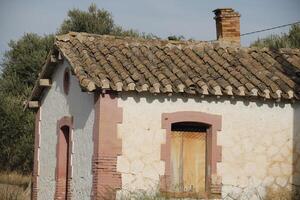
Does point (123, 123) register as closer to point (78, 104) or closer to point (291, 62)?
point (78, 104)

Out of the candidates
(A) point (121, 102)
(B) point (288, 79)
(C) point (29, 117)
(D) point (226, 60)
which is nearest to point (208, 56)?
(D) point (226, 60)

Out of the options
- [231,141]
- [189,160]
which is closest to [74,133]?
[189,160]

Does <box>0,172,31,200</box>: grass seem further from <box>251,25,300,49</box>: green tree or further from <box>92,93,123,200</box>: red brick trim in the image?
<box>251,25,300,49</box>: green tree

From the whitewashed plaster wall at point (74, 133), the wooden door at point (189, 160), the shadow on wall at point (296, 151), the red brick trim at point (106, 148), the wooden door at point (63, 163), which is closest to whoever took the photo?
the red brick trim at point (106, 148)

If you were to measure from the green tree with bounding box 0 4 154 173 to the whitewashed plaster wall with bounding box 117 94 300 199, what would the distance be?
47.6ft

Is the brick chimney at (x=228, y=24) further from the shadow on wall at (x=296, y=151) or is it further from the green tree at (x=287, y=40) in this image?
the green tree at (x=287, y=40)

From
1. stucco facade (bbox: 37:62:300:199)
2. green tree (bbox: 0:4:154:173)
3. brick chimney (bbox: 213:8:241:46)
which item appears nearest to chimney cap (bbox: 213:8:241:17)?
brick chimney (bbox: 213:8:241:46)

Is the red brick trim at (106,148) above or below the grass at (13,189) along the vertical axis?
above

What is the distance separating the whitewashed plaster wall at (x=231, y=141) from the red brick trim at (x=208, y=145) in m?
0.11

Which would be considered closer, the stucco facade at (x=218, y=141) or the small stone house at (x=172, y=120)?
the small stone house at (x=172, y=120)

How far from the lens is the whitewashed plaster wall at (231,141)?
14.4 metres

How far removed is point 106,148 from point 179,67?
2722 millimetres

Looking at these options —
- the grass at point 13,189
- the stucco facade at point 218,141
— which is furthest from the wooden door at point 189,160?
the grass at point 13,189

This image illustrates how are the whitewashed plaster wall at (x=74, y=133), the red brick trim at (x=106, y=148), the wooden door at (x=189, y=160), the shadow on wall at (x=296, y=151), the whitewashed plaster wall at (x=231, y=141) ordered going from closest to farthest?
the red brick trim at (x=106, y=148) → the whitewashed plaster wall at (x=231, y=141) → the whitewashed plaster wall at (x=74, y=133) → the wooden door at (x=189, y=160) → the shadow on wall at (x=296, y=151)
